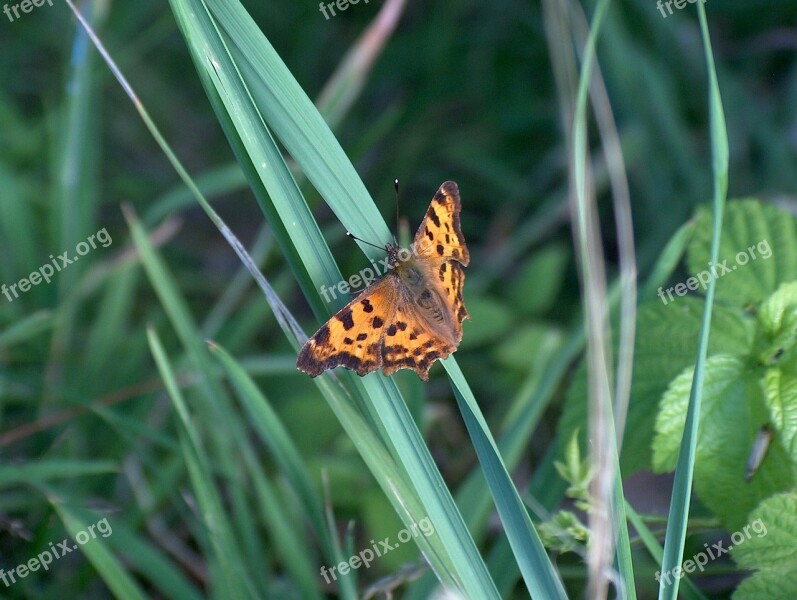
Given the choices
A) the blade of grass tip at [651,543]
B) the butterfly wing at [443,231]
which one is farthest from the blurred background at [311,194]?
the blade of grass tip at [651,543]

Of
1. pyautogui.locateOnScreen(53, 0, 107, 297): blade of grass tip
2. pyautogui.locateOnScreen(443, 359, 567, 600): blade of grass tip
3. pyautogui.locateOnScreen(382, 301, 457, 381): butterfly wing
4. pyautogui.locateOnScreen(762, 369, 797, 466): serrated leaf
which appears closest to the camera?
pyautogui.locateOnScreen(443, 359, 567, 600): blade of grass tip

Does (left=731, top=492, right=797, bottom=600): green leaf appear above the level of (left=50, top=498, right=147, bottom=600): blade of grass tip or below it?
below

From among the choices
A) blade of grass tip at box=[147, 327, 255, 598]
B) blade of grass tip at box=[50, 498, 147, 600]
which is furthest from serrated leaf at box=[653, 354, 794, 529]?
blade of grass tip at box=[50, 498, 147, 600]

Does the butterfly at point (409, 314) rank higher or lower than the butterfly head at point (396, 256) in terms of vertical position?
lower

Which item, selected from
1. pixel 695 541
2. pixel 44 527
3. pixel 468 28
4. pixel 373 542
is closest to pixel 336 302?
pixel 373 542

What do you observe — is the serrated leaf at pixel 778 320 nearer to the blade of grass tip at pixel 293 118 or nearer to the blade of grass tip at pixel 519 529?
the blade of grass tip at pixel 519 529

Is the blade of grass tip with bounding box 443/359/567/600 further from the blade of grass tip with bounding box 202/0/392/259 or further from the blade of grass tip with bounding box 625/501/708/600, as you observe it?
the blade of grass tip with bounding box 202/0/392/259

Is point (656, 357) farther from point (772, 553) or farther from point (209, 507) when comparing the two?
point (209, 507)
